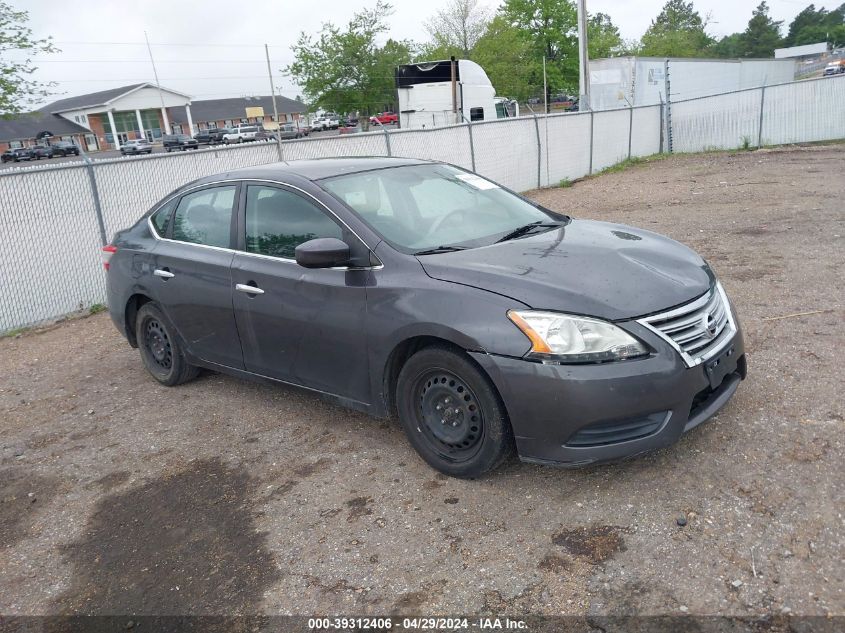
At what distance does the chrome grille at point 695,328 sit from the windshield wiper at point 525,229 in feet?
3.70

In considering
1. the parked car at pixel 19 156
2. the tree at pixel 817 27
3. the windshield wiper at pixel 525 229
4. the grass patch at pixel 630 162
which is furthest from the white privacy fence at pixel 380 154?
the tree at pixel 817 27

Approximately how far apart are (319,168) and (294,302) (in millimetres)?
1015

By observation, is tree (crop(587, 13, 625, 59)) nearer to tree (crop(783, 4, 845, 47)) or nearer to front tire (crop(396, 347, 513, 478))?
tree (crop(783, 4, 845, 47))

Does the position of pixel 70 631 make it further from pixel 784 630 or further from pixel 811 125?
pixel 811 125

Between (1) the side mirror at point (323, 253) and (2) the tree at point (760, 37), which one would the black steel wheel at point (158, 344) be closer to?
(1) the side mirror at point (323, 253)

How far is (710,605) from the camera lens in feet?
8.60

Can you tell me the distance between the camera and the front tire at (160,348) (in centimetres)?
536

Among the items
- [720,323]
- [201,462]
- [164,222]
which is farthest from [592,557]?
[164,222]

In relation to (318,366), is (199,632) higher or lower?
lower

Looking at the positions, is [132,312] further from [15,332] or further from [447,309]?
[447,309]

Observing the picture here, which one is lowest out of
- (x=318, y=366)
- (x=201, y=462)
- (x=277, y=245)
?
(x=201, y=462)

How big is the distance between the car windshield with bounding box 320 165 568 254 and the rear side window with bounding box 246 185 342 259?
0.61 feet

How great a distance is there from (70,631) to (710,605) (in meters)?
2.55

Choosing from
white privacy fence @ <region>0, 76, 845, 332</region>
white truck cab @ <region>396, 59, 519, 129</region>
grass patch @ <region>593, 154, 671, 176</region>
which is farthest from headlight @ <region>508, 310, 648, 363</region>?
white truck cab @ <region>396, 59, 519, 129</region>
